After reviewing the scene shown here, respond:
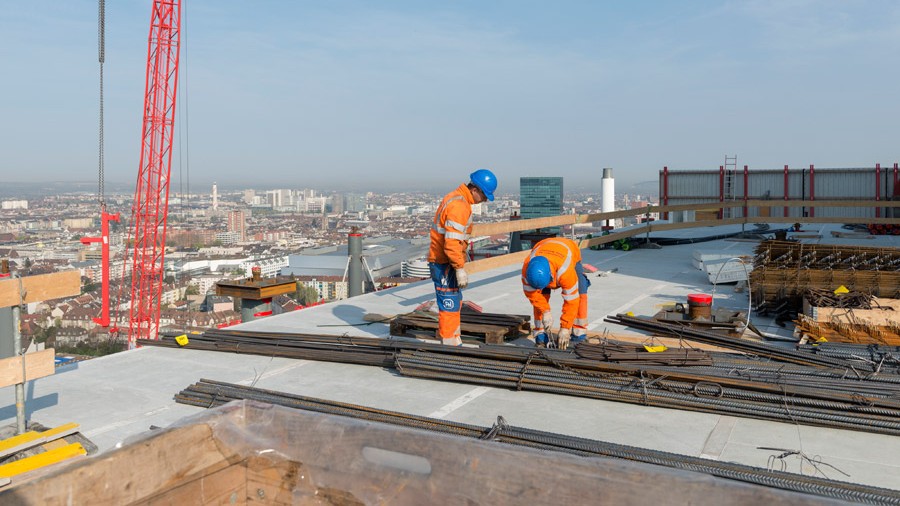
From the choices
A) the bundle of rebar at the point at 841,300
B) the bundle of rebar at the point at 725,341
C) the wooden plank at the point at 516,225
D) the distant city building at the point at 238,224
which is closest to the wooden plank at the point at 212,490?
the bundle of rebar at the point at 725,341

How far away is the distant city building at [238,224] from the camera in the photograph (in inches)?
2657

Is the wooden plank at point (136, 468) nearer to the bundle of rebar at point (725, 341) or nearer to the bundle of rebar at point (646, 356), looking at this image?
the bundle of rebar at point (646, 356)

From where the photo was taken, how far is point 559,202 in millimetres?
53344

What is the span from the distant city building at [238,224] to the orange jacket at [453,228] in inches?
2458

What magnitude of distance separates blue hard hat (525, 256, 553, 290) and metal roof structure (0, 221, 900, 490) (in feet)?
4.07

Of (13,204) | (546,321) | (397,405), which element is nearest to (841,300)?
(546,321)

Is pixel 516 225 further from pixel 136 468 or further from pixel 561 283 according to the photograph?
pixel 136 468

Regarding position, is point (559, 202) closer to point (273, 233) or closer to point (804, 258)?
point (273, 233)

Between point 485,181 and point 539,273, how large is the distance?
3.69ft

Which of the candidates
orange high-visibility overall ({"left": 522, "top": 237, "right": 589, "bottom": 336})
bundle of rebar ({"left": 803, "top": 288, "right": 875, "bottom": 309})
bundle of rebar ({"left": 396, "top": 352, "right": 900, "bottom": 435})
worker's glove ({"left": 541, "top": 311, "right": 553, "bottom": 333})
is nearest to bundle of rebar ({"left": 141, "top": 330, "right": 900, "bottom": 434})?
bundle of rebar ({"left": 396, "top": 352, "right": 900, "bottom": 435})

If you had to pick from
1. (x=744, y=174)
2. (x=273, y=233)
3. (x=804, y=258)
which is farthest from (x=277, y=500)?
(x=273, y=233)

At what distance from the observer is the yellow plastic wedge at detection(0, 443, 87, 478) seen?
3525 millimetres

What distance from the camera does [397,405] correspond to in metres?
5.62

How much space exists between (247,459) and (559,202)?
5151 cm
